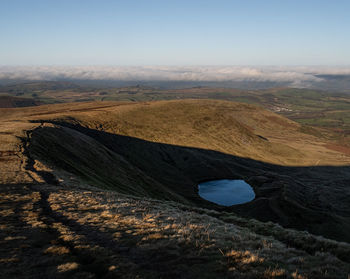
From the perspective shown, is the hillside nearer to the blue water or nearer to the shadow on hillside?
the shadow on hillside

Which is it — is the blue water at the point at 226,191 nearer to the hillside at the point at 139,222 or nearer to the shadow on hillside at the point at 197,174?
the shadow on hillside at the point at 197,174

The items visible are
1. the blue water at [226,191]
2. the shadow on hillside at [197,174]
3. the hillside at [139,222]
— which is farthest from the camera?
the blue water at [226,191]

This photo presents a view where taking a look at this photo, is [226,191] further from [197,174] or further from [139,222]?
[139,222]

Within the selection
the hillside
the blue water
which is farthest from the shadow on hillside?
the blue water

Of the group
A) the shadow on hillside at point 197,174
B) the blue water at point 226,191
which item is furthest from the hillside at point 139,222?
the blue water at point 226,191

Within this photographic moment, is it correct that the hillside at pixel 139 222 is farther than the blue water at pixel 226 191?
No

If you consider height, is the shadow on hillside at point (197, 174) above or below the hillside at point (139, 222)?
below

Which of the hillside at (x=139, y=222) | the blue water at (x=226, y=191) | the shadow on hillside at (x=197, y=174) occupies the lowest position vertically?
the blue water at (x=226, y=191)

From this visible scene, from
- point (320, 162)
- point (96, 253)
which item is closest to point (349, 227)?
point (96, 253)

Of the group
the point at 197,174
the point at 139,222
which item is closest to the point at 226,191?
the point at 197,174
